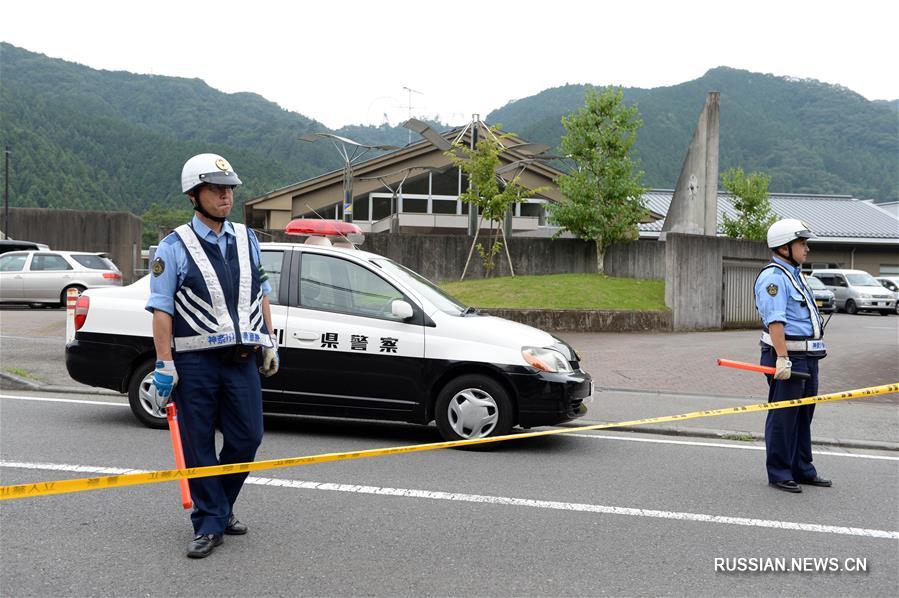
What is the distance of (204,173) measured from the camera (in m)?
4.21

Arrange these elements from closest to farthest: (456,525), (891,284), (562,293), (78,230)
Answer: (456,525) < (562,293) < (78,230) < (891,284)

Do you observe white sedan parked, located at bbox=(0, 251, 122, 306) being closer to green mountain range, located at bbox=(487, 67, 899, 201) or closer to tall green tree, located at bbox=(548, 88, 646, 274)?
tall green tree, located at bbox=(548, 88, 646, 274)

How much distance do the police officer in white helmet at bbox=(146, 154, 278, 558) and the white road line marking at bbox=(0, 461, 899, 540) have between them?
1.27 m

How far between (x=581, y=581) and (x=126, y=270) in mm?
29971

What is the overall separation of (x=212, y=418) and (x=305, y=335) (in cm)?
286

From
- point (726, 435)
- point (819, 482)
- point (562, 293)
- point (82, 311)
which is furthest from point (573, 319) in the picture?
point (82, 311)

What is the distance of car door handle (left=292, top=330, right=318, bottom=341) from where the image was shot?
7183mm

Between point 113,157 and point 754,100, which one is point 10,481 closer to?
point 113,157

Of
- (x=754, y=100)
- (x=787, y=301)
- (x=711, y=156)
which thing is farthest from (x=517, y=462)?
(x=754, y=100)

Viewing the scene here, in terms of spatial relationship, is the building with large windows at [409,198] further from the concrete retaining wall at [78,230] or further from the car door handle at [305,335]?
the car door handle at [305,335]

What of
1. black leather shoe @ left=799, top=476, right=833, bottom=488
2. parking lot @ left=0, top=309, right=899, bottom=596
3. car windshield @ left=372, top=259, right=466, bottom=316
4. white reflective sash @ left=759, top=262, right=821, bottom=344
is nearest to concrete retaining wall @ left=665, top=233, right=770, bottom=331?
parking lot @ left=0, top=309, right=899, bottom=596

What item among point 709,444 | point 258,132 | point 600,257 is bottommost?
point 709,444

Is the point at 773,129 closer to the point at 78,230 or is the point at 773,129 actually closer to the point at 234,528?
the point at 78,230

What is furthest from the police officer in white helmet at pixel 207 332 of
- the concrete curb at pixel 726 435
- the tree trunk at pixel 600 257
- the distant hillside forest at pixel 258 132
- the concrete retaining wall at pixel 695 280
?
the distant hillside forest at pixel 258 132
